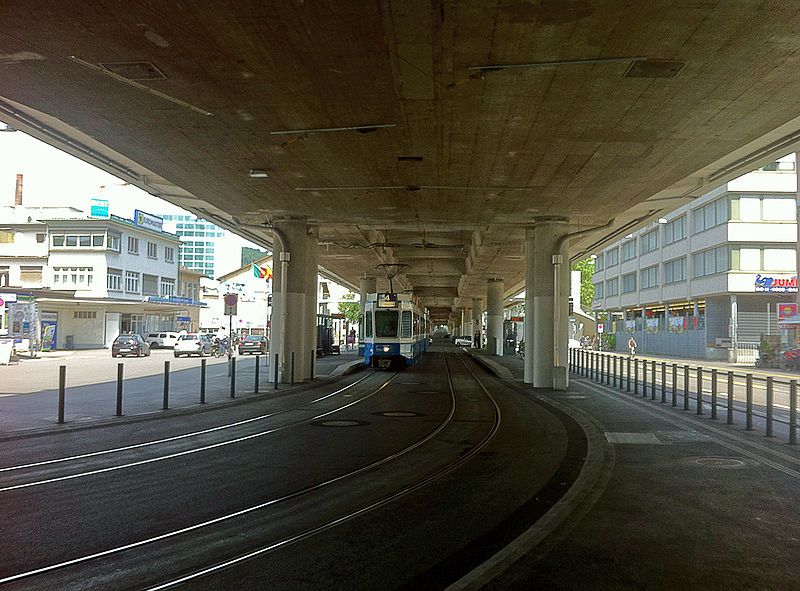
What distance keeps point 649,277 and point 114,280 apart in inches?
2042

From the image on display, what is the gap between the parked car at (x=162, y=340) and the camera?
6081 centimetres

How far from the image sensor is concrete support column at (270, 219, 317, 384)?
25.3 meters

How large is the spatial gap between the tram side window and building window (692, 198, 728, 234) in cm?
3007

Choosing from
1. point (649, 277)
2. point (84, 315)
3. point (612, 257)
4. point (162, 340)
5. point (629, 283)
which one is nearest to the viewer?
point (84, 315)

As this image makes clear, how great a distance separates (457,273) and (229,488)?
162ft

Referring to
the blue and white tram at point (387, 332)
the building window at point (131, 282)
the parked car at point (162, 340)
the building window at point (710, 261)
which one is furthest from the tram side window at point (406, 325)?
the building window at point (131, 282)

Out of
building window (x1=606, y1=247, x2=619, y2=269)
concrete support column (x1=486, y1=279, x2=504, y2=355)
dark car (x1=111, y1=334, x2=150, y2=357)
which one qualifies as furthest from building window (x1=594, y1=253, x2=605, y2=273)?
dark car (x1=111, y1=334, x2=150, y2=357)

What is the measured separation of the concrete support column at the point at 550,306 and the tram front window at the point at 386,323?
10.2 meters

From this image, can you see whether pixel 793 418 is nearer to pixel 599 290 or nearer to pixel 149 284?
pixel 149 284

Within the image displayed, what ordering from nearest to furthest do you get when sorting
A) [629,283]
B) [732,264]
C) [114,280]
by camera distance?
[732,264] → [114,280] → [629,283]

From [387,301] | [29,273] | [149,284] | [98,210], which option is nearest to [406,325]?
[387,301]

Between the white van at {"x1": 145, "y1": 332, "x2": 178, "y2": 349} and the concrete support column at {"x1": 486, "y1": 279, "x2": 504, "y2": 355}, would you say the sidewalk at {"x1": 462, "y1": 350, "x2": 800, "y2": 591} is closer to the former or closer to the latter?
the concrete support column at {"x1": 486, "y1": 279, "x2": 504, "y2": 355}

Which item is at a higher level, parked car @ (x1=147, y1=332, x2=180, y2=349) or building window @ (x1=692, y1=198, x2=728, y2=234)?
building window @ (x1=692, y1=198, x2=728, y2=234)

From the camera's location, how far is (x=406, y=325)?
115ft
